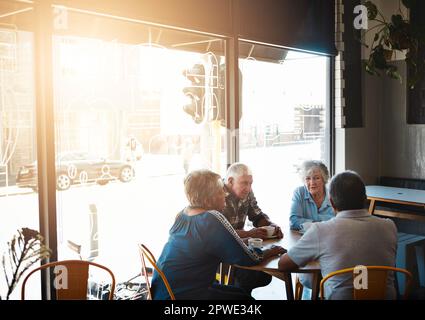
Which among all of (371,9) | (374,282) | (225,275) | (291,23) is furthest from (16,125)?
(371,9)

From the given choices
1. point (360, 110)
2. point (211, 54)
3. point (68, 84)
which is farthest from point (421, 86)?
point (68, 84)

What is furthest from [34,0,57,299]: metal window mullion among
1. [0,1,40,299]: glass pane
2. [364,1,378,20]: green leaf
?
[364,1,378,20]: green leaf

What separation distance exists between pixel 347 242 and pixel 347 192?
0.26 meters

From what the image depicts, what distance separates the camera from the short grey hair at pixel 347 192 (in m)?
2.47

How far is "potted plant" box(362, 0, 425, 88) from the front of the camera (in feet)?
15.6

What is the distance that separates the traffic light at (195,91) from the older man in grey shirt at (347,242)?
1.70 m

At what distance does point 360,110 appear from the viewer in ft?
17.7

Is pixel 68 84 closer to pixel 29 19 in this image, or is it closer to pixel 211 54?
pixel 29 19

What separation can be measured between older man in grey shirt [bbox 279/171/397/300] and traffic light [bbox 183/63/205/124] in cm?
170

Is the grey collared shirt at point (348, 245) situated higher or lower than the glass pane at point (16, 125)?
lower

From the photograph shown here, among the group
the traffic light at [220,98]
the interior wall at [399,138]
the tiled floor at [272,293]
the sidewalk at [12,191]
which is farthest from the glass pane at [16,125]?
the interior wall at [399,138]

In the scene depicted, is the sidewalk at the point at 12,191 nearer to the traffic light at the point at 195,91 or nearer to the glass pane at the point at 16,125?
the glass pane at the point at 16,125

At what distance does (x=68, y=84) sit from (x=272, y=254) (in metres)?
1.62

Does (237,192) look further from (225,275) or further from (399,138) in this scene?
(399,138)
